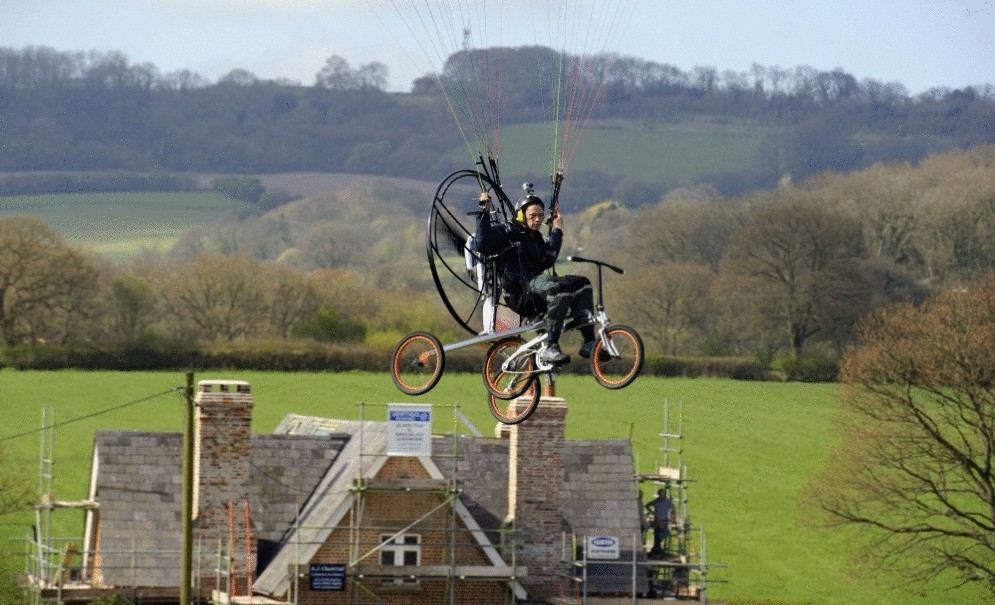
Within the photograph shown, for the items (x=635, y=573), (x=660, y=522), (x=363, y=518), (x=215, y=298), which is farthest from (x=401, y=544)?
(x=215, y=298)

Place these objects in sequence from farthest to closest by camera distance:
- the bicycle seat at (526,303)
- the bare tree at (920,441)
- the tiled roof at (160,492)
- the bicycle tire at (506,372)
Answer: the bare tree at (920,441) < the tiled roof at (160,492) < the bicycle tire at (506,372) < the bicycle seat at (526,303)

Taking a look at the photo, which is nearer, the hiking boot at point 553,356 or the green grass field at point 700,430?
the hiking boot at point 553,356

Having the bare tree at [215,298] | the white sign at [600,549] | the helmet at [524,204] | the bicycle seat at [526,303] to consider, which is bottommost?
the white sign at [600,549]

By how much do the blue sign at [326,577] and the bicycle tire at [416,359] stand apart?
1663cm

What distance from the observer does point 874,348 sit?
66.6 metres

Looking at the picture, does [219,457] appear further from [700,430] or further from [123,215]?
[123,215]

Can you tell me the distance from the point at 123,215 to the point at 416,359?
152846 millimetres

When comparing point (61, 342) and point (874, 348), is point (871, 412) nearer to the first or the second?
point (874, 348)

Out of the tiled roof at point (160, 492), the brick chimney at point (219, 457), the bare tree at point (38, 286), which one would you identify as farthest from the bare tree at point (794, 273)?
the brick chimney at point (219, 457)

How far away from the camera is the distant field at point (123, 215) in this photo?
511 feet

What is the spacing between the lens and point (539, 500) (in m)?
43.0

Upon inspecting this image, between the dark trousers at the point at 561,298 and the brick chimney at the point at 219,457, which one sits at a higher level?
the dark trousers at the point at 561,298

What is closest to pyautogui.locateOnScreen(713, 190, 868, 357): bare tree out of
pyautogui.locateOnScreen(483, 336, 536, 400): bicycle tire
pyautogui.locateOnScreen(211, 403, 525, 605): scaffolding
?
pyautogui.locateOnScreen(211, 403, 525, 605): scaffolding

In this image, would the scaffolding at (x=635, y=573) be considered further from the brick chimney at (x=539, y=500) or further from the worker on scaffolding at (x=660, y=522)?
the brick chimney at (x=539, y=500)
